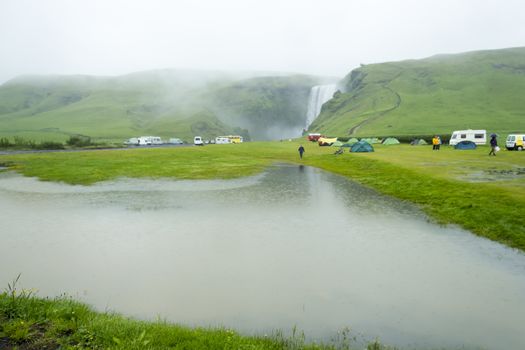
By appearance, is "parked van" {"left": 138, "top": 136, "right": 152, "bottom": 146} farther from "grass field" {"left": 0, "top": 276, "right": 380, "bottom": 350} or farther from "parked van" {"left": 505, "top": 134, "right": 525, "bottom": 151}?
"grass field" {"left": 0, "top": 276, "right": 380, "bottom": 350}

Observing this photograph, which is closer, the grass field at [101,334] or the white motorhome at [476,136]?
the grass field at [101,334]

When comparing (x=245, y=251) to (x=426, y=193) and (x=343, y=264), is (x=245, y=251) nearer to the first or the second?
(x=343, y=264)

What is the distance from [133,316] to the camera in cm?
1099

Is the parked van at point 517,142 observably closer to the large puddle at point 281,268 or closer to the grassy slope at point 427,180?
the grassy slope at point 427,180

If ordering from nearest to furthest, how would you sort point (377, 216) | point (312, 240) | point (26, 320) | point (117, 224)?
1. point (26, 320)
2. point (312, 240)
3. point (117, 224)
4. point (377, 216)

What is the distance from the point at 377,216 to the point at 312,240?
7.47 m

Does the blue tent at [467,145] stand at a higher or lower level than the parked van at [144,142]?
lower

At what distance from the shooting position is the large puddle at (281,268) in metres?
11.0

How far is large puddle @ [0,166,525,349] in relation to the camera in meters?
11.0

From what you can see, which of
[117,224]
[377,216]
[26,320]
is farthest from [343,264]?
[117,224]

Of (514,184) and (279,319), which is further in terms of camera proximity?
(514,184)

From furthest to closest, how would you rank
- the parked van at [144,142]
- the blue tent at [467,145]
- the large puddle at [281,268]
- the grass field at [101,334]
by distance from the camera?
1. the parked van at [144,142]
2. the blue tent at [467,145]
3. the large puddle at [281,268]
4. the grass field at [101,334]

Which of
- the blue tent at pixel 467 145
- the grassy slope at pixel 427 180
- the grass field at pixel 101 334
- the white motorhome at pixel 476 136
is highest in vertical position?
the white motorhome at pixel 476 136

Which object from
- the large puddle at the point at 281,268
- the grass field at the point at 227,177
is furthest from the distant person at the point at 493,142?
the large puddle at the point at 281,268
